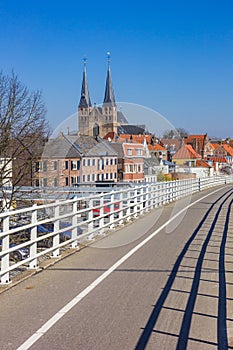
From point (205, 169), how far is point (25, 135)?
6467 centimetres

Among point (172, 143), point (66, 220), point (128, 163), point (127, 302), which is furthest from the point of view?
point (172, 143)

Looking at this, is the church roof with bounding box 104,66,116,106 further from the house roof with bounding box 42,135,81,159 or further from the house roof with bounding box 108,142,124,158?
the house roof with bounding box 42,135,81,159

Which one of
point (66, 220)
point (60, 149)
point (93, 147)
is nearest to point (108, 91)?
point (93, 147)

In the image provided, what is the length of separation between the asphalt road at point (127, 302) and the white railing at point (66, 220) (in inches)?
19.5

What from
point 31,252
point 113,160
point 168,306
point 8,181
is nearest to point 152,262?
point 31,252

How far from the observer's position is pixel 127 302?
23.3 feet

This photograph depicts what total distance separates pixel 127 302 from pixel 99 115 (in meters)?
61.4

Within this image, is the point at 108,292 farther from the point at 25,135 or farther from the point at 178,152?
the point at 178,152

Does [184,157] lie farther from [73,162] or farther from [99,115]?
[73,162]

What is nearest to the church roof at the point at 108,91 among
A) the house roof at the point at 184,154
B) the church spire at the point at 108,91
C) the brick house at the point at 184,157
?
the church spire at the point at 108,91

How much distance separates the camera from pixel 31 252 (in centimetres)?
925

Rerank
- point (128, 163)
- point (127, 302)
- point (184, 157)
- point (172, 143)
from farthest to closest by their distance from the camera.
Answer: point (172, 143)
point (184, 157)
point (128, 163)
point (127, 302)

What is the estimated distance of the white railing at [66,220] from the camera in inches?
344

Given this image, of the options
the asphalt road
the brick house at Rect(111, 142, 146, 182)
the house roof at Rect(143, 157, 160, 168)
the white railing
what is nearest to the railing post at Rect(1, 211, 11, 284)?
the white railing
